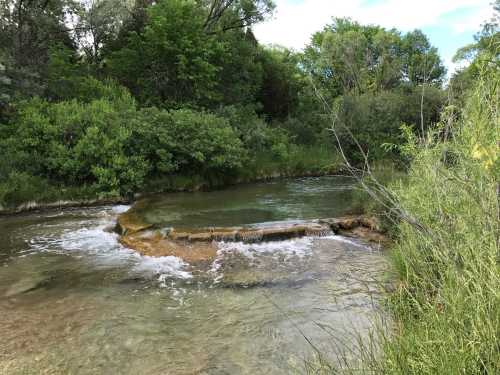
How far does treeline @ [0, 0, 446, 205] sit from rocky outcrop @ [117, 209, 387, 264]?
2.17m

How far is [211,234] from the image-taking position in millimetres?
7730

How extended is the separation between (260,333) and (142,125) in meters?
10.5

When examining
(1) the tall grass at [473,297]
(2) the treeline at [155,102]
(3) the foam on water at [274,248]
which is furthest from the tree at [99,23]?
(1) the tall grass at [473,297]

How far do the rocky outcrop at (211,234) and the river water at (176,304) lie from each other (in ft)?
0.73

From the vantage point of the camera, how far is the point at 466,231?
8.68 ft

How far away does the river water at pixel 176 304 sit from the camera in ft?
12.3

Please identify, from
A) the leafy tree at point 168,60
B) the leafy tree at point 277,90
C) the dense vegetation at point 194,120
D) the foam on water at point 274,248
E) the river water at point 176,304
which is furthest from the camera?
the leafy tree at point 277,90

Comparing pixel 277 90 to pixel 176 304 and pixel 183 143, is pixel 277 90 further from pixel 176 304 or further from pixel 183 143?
pixel 176 304

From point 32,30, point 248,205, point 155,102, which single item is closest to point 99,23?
point 32,30

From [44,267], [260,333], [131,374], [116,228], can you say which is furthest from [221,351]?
[116,228]

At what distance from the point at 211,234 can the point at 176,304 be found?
8.95ft

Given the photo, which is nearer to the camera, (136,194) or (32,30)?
(136,194)

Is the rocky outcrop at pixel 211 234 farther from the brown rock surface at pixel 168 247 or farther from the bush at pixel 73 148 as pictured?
the bush at pixel 73 148

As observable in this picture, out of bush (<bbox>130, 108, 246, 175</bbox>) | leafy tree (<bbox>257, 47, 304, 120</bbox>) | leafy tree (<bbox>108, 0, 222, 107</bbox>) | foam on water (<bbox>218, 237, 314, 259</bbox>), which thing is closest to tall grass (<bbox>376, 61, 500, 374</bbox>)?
foam on water (<bbox>218, 237, 314, 259</bbox>)
